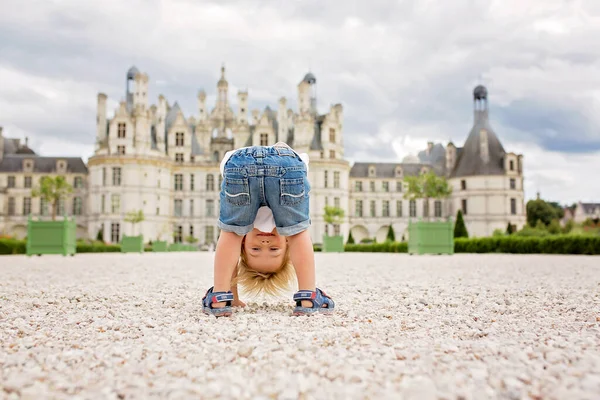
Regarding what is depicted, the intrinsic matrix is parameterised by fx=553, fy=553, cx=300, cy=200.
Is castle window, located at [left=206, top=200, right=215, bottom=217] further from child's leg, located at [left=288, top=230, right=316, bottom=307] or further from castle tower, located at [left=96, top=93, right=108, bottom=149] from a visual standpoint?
child's leg, located at [left=288, top=230, right=316, bottom=307]

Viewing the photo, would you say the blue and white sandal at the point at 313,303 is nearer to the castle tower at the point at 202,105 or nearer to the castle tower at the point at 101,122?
the castle tower at the point at 101,122

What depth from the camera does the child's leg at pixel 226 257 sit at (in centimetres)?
346

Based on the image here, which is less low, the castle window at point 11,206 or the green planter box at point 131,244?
the castle window at point 11,206

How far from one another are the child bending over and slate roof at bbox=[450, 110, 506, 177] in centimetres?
4861

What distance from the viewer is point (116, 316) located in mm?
3615

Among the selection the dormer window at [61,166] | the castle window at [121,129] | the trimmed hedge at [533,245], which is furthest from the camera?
the dormer window at [61,166]

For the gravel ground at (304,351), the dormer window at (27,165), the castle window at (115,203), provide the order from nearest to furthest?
the gravel ground at (304,351) < the castle window at (115,203) < the dormer window at (27,165)

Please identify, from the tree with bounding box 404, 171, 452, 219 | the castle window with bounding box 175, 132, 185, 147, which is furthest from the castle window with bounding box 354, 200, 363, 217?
the castle window with bounding box 175, 132, 185, 147

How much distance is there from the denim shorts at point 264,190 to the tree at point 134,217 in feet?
132

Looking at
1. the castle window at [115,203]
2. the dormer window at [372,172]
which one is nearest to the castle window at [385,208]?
the dormer window at [372,172]

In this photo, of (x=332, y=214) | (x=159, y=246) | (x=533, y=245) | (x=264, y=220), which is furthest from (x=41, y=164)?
(x=264, y=220)

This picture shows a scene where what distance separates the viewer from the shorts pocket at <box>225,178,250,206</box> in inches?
132

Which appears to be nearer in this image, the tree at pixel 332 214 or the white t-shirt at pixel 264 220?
the white t-shirt at pixel 264 220

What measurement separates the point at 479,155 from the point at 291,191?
164ft
